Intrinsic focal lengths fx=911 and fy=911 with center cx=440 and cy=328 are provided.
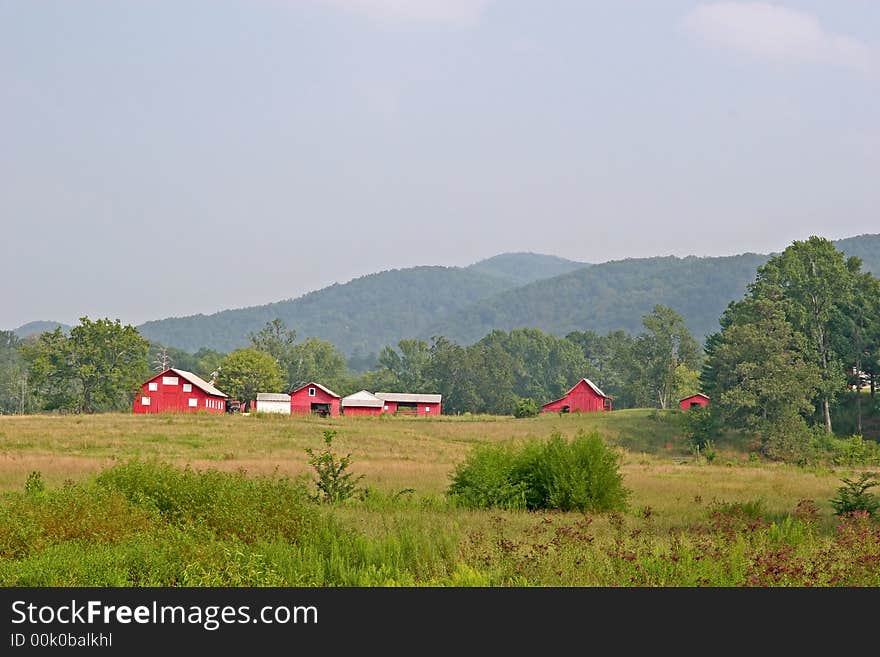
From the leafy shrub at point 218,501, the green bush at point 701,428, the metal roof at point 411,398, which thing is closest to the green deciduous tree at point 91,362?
the metal roof at point 411,398

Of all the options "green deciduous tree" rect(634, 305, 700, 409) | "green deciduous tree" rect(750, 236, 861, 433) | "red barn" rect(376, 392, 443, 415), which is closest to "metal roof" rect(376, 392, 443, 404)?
"red barn" rect(376, 392, 443, 415)

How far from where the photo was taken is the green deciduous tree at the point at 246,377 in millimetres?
138000

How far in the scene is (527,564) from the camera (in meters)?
12.6

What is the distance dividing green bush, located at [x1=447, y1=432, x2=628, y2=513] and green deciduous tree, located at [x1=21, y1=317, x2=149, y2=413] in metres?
96.9

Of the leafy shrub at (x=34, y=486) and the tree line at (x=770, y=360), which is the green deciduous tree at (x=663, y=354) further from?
the leafy shrub at (x=34, y=486)

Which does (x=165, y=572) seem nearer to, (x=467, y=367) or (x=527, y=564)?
(x=527, y=564)

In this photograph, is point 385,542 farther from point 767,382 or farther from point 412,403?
point 412,403

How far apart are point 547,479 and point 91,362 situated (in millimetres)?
103583

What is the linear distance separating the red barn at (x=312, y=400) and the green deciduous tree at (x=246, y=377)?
22.3 meters

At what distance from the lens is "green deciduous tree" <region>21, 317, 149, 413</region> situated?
113163 millimetres

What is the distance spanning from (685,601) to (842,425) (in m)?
81.6

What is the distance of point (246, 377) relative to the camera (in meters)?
139

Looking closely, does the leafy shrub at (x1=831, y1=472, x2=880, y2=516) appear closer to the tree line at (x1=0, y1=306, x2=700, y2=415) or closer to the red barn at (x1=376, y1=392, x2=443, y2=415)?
the tree line at (x1=0, y1=306, x2=700, y2=415)

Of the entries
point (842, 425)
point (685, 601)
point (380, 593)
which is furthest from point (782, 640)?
point (842, 425)
